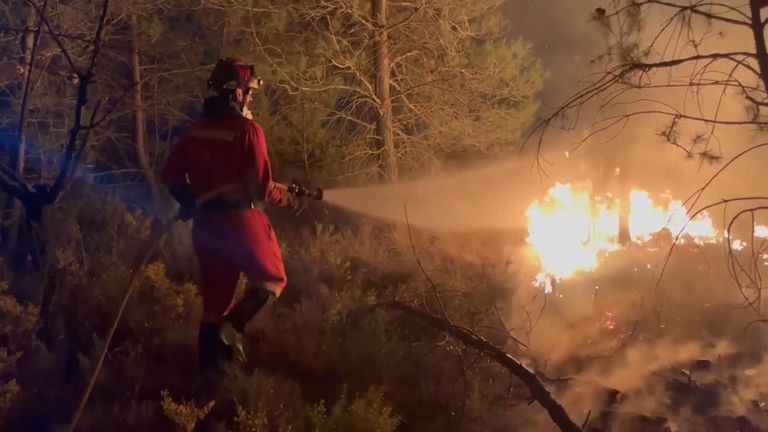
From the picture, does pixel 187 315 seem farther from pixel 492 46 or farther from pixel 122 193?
pixel 492 46

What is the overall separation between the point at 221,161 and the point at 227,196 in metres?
0.21

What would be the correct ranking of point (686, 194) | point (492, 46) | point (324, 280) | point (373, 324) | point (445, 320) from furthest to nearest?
point (686, 194)
point (492, 46)
point (324, 280)
point (373, 324)
point (445, 320)

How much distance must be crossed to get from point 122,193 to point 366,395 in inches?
289

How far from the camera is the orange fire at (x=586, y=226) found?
1006 centimetres

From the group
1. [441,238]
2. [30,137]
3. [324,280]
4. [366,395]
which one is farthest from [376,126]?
[366,395]

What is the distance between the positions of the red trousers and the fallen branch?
129cm

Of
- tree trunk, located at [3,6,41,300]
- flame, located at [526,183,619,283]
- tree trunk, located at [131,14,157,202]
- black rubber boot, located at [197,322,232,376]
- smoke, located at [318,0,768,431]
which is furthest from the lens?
tree trunk, located at [131,14,157,202]

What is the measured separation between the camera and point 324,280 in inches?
279

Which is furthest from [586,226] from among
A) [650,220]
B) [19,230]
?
[19,230]

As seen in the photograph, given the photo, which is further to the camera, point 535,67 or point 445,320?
point 535,67

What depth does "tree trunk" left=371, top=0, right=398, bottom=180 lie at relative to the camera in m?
9.88

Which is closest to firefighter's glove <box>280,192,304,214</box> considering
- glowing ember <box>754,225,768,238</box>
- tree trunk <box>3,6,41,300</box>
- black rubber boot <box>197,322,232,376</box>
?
black rubber boot <box>197,322,232,376</box>

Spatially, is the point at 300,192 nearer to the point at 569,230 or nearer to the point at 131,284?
the point at 131,284

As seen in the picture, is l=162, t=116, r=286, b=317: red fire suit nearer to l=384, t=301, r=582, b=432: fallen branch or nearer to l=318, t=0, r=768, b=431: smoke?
l=384, t=301, r=582, b=432: fallen branch
